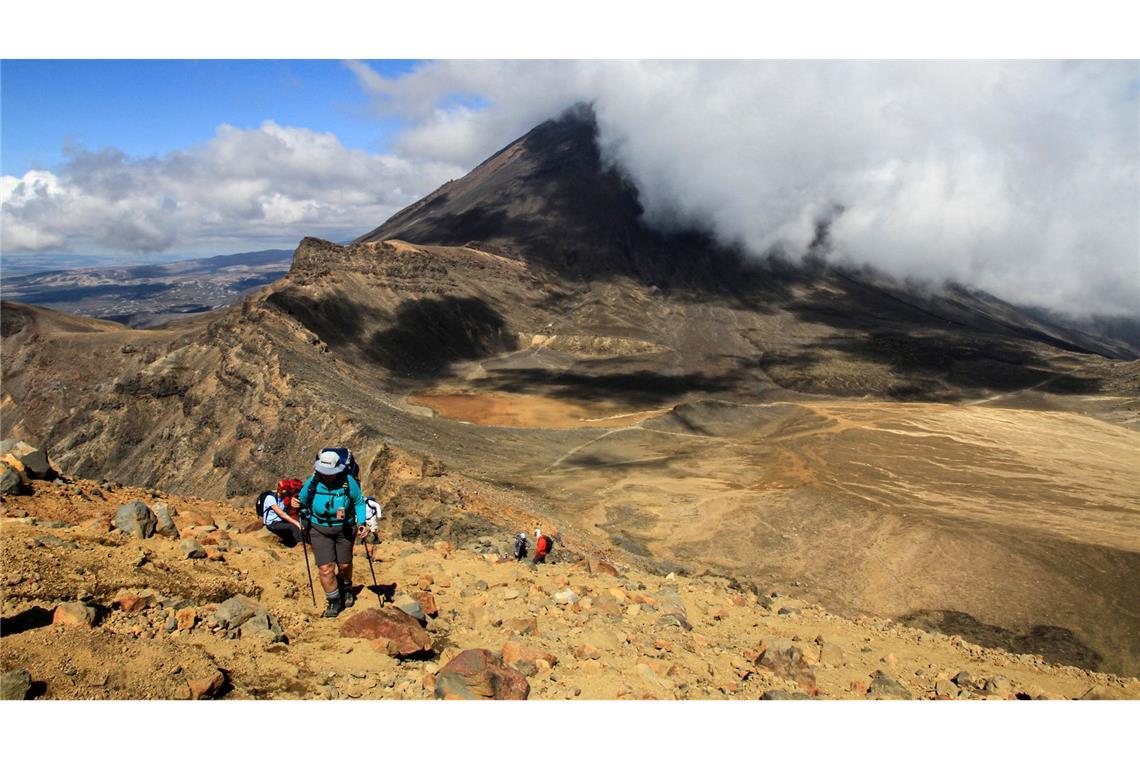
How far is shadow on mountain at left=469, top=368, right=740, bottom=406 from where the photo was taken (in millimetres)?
59562

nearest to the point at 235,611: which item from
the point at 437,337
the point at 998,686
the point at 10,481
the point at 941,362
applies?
the point at 10,481

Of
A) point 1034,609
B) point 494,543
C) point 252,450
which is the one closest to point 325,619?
point 494,543

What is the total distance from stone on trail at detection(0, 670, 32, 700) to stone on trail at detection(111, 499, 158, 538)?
3714mm

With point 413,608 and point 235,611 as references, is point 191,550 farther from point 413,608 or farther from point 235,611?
point 413,608

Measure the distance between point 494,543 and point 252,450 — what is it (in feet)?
68.3

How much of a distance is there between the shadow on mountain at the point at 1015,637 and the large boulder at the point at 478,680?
1581cm

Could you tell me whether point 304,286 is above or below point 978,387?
above

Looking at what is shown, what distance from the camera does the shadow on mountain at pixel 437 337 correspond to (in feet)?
212

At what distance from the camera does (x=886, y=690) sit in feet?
23.5

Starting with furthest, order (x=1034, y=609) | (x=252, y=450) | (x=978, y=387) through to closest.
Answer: (x=978, y=387) < (x=252, y=450) < (x=1034, y=609)

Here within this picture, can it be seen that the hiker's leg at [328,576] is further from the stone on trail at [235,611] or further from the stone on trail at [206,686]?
the stone on trail at [206,686]

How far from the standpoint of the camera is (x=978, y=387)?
6188 centimetres

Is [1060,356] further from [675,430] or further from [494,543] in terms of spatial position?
[494,543]

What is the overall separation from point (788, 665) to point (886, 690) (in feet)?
4.04
